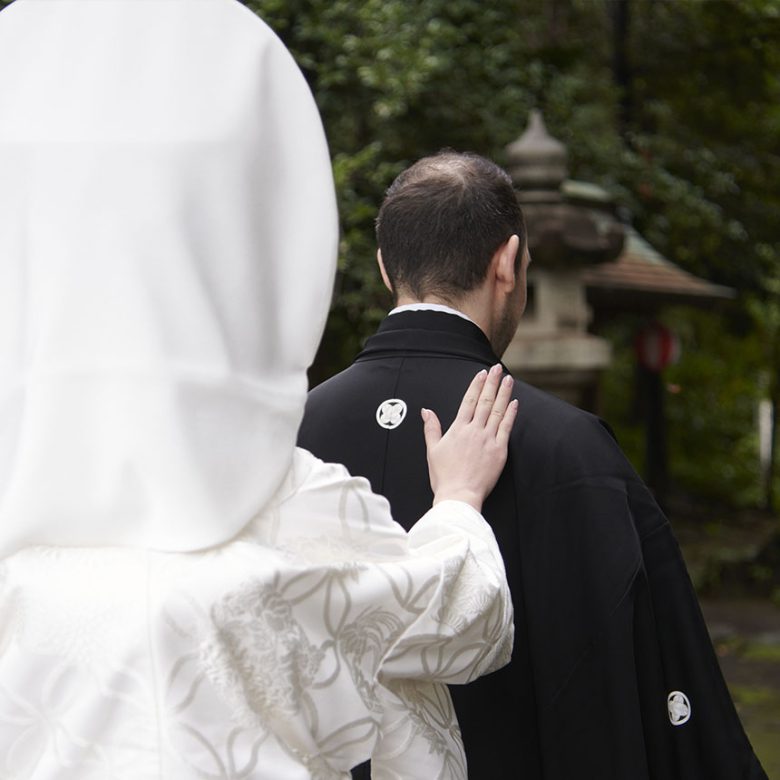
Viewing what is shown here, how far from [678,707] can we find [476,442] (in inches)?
24.1

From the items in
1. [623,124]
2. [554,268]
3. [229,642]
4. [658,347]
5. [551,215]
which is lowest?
[658,347]

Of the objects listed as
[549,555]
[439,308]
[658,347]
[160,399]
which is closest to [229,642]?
[160,399]

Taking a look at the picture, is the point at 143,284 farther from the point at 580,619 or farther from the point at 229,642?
the point at 580,619

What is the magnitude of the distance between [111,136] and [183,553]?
458mm

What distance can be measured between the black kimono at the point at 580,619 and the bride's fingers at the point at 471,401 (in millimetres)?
202

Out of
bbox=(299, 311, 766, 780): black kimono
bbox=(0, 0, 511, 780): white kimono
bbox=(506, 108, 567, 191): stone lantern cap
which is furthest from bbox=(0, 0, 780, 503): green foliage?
bbox=(0, 0, 511, 780): white kimono

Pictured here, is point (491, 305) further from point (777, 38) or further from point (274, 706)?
point (777, 38)

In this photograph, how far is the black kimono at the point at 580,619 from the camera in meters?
2.30

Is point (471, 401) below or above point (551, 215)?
above

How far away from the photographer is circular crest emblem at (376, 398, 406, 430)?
2469 mm

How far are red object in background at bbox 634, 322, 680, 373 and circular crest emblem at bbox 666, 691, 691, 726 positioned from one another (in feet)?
36.1

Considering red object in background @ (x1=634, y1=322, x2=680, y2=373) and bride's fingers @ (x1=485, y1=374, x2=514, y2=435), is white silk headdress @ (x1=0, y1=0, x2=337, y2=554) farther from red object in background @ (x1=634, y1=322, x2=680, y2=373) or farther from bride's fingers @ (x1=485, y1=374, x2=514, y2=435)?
red object in background @ (x1=634, y1=322, x2=680, y2=373)

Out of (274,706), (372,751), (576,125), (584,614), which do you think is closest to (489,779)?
(584,614)

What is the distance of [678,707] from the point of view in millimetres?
2371
